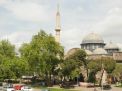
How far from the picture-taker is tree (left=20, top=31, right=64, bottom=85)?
8388 cm

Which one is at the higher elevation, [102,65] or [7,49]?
[7,49]

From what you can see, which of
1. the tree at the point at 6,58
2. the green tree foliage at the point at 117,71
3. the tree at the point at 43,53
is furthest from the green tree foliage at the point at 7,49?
the green tree foliage at the point at 117,71

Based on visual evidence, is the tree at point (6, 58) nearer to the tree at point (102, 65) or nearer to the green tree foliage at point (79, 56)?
the green tree foliage at point (79, 56)

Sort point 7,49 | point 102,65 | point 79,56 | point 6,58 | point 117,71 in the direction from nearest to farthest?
1. point 102,65
2. point 79,56
3. point 117,71
4. point 6,58
5. point 7,49

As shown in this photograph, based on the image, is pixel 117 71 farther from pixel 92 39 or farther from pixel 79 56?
pixel 92 39

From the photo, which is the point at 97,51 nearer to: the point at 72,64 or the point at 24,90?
the point at 72,64

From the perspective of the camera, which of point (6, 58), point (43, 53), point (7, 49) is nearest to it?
point (43, 53)

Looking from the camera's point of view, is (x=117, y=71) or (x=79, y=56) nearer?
(x=79, y=56)

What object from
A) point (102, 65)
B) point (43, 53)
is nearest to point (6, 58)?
point (43, 53)

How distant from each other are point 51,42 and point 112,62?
1516 cm

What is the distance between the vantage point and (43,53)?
84.2 metres

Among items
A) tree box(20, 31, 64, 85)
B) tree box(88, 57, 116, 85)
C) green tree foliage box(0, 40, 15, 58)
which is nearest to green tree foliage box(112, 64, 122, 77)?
tree box(88, 57, 116, 85)

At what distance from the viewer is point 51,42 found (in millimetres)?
84500

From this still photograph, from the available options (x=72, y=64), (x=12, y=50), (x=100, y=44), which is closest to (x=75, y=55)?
(x=72, y=64)
